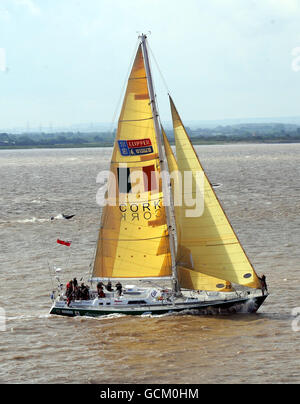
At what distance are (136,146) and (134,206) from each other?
3.01 meters

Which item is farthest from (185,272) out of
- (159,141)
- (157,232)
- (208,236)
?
(159,141)

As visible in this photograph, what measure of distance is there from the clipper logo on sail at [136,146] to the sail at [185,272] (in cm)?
86

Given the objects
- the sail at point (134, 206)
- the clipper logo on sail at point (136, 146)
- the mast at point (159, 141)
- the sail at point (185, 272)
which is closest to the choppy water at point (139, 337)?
the sail at point (185, 272)

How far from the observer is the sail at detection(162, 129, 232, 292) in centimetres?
3534

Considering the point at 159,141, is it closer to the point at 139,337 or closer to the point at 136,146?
the point at 136,146

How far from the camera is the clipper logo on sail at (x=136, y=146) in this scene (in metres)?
35.2

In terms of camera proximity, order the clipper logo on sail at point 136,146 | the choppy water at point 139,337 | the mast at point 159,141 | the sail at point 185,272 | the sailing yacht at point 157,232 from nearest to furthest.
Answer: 1. the choppy water at point 139,337
2. the mast at point 159,141
3. the sailing yacht at point 157,232
4. the clipper logo on sail at point 136,146
5. the sail at point 185,272

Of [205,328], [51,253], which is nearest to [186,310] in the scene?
[205,328]

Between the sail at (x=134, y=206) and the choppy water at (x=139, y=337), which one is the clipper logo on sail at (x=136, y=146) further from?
the choppy water at (x=139, y=337)

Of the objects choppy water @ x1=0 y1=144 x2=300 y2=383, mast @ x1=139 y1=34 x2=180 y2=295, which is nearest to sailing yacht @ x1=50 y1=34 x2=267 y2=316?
mast @ x1=139 y1=34 x2=180 y2=295

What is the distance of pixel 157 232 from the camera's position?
118 feet

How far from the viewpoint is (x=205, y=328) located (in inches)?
1335

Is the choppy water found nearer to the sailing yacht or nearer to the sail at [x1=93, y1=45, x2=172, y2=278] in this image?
the sailing yacht
